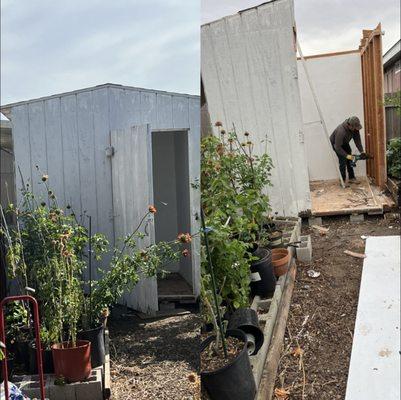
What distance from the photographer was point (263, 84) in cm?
92

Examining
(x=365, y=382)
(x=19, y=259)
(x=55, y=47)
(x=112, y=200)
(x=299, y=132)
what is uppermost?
(x=55, y=47)

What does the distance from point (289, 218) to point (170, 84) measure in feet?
1.37

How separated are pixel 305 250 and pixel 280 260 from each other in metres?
0.15

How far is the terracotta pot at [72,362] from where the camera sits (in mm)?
978

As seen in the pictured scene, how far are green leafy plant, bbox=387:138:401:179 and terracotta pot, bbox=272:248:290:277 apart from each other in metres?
0.39

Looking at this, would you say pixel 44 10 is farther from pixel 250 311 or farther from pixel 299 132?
pixel 250 311

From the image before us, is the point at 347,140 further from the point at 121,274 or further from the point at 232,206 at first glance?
the point at 121,274

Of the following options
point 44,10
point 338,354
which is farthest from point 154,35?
point 338,354

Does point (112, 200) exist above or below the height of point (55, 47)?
below

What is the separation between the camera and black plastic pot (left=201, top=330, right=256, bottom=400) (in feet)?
2.79

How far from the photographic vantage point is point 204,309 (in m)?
0.92

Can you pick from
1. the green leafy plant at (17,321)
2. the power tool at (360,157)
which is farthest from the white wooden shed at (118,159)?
the power tool at (360,157)

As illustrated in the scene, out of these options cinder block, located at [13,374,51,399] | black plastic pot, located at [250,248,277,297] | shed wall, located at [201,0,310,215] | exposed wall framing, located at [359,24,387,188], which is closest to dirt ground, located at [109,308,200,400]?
cinder block, located at [13,374,51,399]

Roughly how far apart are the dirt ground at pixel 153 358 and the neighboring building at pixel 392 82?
811 mm
